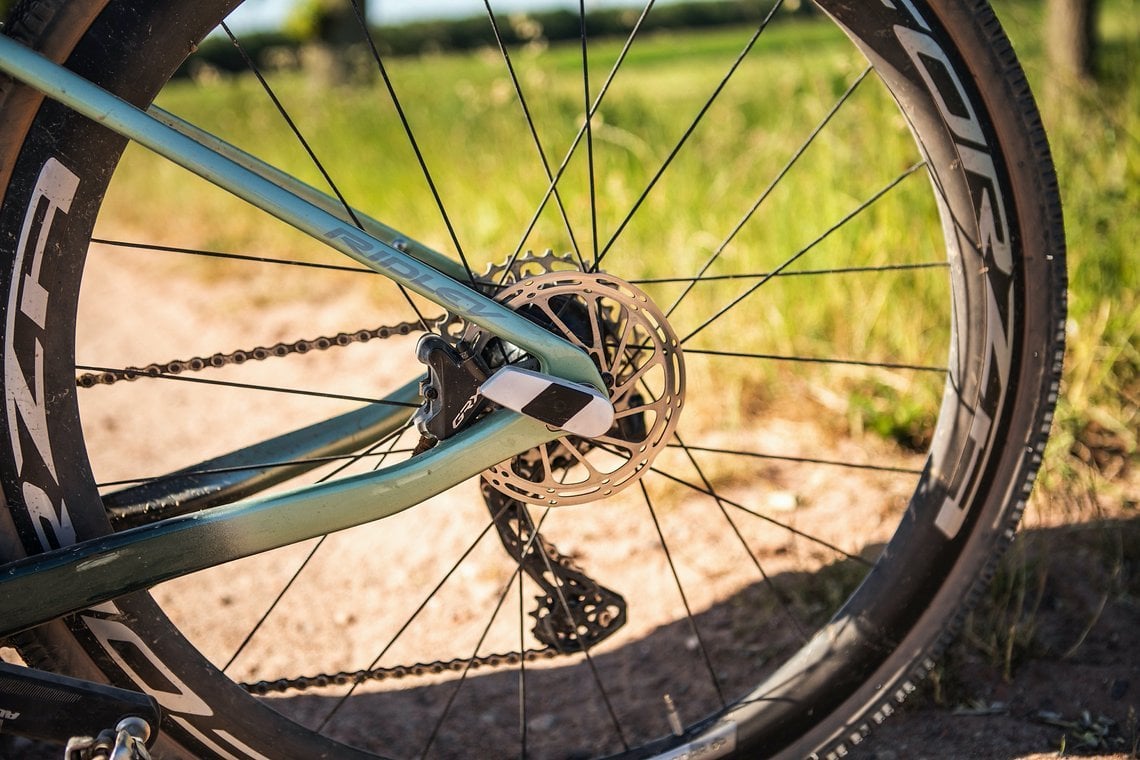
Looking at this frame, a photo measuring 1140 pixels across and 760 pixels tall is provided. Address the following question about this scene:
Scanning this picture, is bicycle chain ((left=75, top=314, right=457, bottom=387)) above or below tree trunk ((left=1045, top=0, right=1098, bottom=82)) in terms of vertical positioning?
below

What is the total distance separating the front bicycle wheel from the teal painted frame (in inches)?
2.8

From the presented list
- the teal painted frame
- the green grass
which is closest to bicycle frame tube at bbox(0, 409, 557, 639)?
A: the teal painted frame

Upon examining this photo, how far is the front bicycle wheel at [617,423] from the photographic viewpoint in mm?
1586

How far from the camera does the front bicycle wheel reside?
1586mm

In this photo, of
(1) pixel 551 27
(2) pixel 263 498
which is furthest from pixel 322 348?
(1) pixel 551 27

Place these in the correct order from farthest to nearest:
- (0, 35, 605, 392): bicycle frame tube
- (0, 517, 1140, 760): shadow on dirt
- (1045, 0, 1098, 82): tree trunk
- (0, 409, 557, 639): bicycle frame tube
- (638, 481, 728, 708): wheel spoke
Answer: (1045, 0, 1098, 82): tree trunk < (0, 517, 1140, 760): shadow on dirt < (638, 481, 728, 708): wheel spoke < (0, 409, 557, 639): bicycle frame tube < (0, 35, 605, 392): bicycle frame tube

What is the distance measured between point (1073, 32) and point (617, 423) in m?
4.50

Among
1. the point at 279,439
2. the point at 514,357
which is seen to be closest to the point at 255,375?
the point at 279,439

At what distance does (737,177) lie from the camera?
174 inches

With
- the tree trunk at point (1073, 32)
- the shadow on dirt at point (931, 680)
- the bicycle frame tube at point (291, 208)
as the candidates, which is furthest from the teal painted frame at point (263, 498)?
the tree trunk at point (1073, 32)

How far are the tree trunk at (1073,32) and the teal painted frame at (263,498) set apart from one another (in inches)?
177

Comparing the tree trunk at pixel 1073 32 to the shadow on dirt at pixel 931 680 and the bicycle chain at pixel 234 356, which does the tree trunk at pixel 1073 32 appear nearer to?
the shadow on dirt at pixel 931 680

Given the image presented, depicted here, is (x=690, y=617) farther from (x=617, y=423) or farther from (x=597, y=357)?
(x=597, y=357)

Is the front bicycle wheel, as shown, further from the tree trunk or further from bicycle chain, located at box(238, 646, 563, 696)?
the tree trunk
